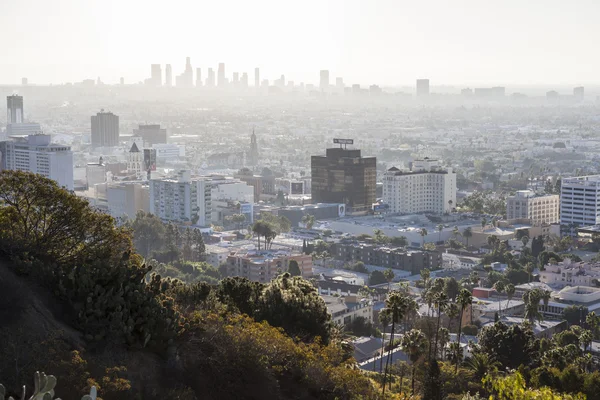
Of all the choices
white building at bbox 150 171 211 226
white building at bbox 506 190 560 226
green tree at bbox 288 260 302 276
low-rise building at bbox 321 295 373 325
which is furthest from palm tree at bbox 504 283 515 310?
white building at bbox 150 171 211 226

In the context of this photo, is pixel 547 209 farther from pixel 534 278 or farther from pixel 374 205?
pixel 534 278

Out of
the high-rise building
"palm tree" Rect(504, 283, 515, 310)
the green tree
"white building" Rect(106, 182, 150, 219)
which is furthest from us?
the high-rise building

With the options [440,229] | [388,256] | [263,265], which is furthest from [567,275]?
[440,229]

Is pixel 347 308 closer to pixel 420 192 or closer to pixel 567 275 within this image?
pixel 567 275

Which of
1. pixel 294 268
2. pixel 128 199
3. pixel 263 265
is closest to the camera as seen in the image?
pixel 294 268

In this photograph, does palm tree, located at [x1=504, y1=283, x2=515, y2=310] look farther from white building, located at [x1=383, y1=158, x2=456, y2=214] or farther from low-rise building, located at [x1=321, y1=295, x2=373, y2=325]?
white building, located at [x1=383, y1=158, x2=456, y2=214]

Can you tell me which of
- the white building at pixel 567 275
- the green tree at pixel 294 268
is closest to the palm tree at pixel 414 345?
the white building at pixel 567 275

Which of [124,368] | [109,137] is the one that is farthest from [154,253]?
[109,137]
